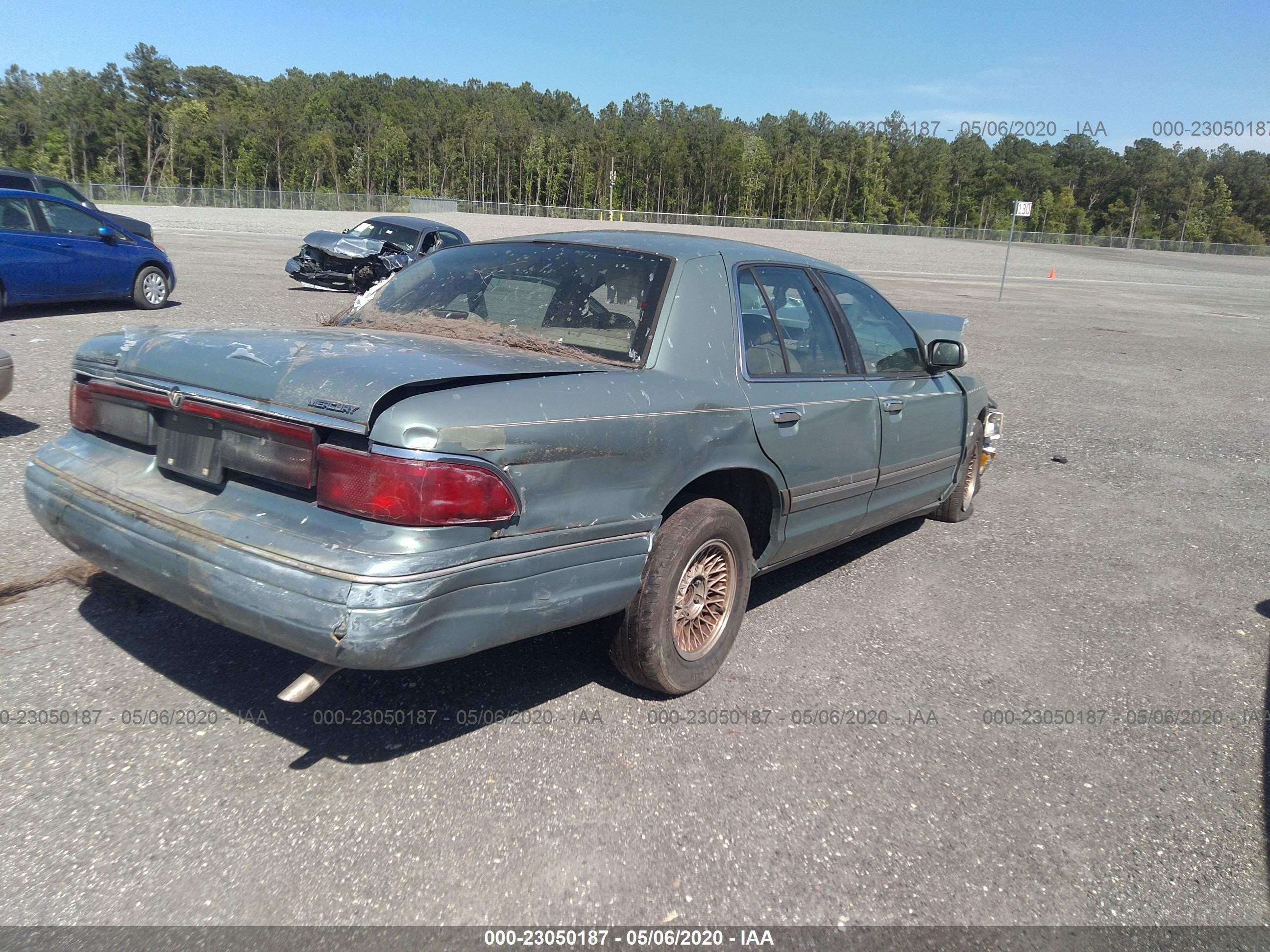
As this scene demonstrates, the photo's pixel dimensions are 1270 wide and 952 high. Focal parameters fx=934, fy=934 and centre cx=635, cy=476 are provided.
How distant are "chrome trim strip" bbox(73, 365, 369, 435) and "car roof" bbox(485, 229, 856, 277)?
1.56 meters

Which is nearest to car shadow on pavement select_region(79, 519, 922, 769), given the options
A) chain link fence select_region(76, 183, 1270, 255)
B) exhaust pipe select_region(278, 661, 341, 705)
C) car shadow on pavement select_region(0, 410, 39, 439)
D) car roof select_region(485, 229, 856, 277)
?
exhaust pipe select_region(278, 661, 341, 705)

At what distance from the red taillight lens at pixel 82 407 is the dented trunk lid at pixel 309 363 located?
0.28 ft

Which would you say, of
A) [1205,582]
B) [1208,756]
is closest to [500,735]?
[1208,756]

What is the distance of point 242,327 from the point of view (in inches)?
134

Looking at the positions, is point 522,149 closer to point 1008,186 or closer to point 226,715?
point 1008,186

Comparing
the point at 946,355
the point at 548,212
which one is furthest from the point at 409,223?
the point at 548,212

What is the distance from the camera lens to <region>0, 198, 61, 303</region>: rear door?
34.9 ft

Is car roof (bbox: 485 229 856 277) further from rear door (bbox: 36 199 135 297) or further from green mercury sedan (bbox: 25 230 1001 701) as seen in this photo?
rear door (bbox: 36 199 135 297)

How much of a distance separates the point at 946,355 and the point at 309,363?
334 centimetres

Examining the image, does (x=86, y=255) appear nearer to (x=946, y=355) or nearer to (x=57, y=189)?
(x=57, y=189)

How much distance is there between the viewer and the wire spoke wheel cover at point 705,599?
11.4 feet

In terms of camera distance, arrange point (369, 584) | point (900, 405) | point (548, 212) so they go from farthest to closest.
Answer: point (548, 212) → point (900, 405) → point (369, 584)

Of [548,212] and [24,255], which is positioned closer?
[24,255]

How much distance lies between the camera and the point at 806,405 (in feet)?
12.9
